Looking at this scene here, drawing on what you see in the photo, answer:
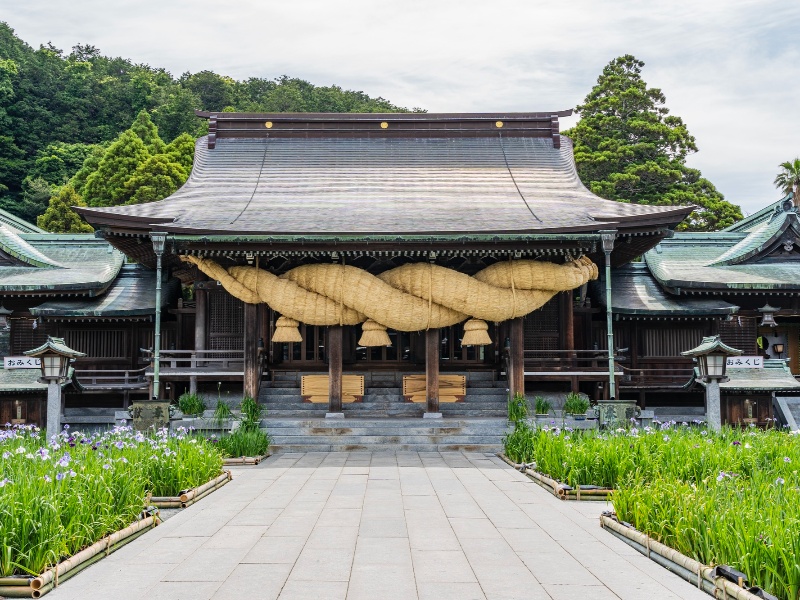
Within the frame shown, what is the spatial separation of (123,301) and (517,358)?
9816 mm

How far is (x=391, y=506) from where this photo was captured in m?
7.99

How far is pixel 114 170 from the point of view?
34.1 m

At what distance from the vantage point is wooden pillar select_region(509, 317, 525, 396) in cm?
1518

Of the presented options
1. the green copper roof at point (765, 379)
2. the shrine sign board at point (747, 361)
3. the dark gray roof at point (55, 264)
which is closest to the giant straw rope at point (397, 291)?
the shrine sign board at point (747, 361)

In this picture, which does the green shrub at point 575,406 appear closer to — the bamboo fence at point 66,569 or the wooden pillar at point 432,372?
the wooden pillar at point 432,372

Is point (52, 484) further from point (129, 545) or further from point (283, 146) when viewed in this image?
point (283, 146)

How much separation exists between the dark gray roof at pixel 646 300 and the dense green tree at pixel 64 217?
2508cm

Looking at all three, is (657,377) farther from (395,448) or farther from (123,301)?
(123,301)

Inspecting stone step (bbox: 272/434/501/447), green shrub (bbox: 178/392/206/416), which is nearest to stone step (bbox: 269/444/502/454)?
stone step (bbox: 272/434/501/447)

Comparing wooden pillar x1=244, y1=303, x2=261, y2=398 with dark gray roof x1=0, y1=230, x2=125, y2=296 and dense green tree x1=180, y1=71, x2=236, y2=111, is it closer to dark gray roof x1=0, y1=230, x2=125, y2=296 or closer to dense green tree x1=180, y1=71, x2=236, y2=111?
dark gray roof x1=0, y1=230, x2=125, y2=296

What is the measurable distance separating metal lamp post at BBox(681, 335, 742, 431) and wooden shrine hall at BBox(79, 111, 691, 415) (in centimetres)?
186

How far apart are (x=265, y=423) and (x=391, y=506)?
682cm

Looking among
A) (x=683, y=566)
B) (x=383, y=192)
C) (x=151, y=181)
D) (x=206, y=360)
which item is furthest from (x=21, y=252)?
(x=683, y=566)

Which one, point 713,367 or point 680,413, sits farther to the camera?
point 680,413
